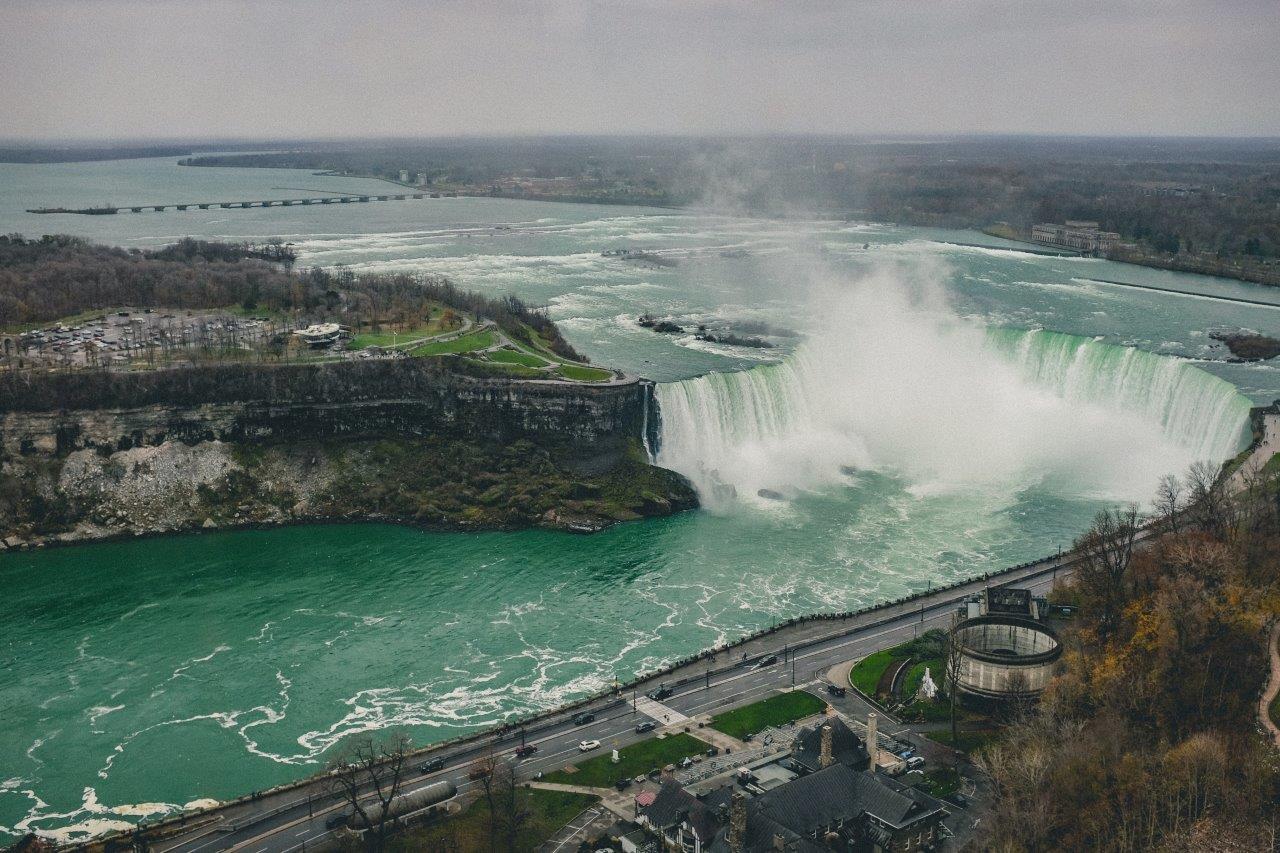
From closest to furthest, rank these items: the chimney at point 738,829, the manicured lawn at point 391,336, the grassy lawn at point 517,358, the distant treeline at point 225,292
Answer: the chimney at point 738,829 < the grassy lawn at point 517,358 < the manicured lawn at point 391,336 < the distant treeline at point 225,292

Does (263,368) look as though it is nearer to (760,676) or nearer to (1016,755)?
(760,676)

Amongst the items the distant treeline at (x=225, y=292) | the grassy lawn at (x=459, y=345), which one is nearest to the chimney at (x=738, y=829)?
the grassy lawn at (x=459, y=345)

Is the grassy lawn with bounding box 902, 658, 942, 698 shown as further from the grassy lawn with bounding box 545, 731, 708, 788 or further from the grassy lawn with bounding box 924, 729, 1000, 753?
the grassy lawn with bounding box 545, 731, 708, 788

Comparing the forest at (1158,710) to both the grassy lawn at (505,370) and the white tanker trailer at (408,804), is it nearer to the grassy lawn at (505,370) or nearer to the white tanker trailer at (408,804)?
the white tanker trailer at (408,804)

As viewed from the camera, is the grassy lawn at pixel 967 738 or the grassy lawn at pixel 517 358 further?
the grassy lawn at pixel 517 358

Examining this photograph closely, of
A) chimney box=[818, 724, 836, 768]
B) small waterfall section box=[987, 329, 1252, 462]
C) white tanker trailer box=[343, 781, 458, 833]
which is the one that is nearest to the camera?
white tanker trailer box=[343, 781, 458, 833]

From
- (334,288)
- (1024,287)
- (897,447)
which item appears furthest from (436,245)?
(897,447)

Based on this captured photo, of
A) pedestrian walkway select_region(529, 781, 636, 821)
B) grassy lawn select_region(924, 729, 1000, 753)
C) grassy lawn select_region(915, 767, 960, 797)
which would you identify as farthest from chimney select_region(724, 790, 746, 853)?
grassy lawn select_region(924, 729, 1000, 753)
